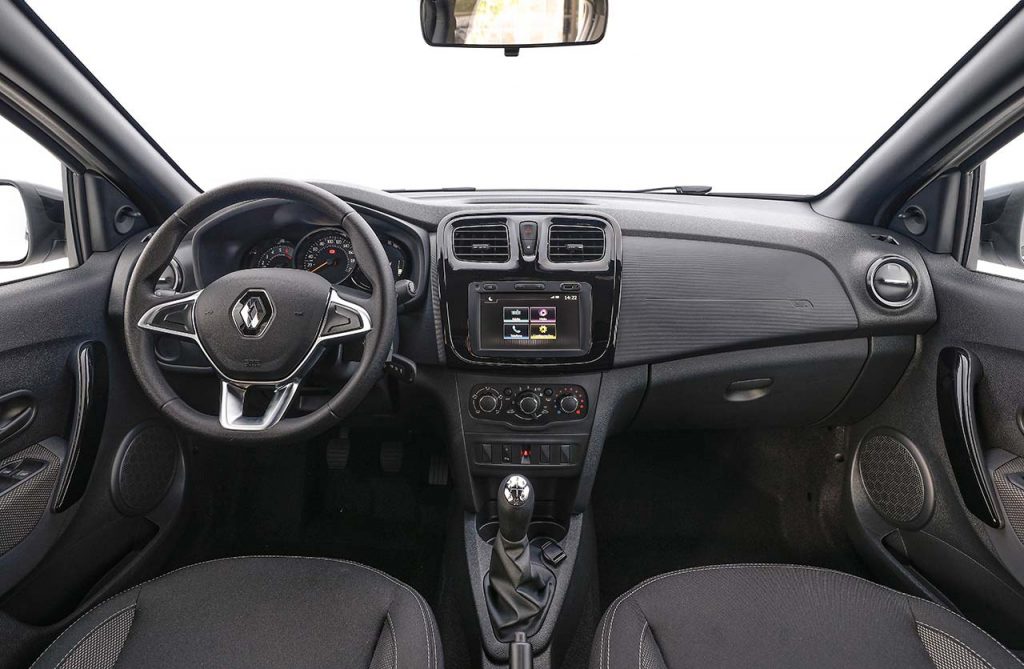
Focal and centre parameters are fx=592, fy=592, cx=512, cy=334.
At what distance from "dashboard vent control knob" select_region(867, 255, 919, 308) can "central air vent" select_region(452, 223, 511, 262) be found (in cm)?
111

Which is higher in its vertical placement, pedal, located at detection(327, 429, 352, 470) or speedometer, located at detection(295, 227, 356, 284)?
speedometer, located at detection(295, 227, 356, 284)

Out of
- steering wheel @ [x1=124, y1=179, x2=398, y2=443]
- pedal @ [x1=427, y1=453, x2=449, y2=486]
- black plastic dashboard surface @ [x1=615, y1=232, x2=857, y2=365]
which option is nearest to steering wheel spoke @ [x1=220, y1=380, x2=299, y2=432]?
steering wheel @ [x1=124, y1=179, x2=398, y2=443]

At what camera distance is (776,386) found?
1.91 metres

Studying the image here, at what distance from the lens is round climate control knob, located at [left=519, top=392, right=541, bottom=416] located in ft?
5.69

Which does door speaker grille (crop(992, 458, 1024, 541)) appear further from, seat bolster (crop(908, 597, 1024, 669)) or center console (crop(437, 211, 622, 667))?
center console (crop(437, 211, 622, 667))

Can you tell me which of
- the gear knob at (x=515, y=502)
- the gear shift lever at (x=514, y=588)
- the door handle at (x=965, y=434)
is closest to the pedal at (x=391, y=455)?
the gear shift lever at (x=514, y=588)

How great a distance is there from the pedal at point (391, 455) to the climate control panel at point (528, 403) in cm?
67

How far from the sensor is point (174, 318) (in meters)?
1.39

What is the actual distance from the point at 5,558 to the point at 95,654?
455 mm

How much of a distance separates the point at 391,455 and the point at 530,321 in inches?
38.3

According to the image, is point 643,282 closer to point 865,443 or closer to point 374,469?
point 865,443

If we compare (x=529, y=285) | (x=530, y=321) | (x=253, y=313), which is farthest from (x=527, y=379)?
(x=253, y=313)

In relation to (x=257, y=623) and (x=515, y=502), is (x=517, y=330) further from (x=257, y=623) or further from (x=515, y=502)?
(x=257, y=623)

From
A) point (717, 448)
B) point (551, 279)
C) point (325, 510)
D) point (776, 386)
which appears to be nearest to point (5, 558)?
point (325, 510)
